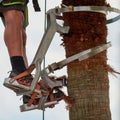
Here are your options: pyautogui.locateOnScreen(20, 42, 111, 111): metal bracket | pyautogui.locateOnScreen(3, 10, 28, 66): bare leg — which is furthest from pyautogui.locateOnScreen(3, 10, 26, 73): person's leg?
pyautogui.locateOnScreen(20, 42, 111, 111): metal bracket

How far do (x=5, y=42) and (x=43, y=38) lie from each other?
430 mm

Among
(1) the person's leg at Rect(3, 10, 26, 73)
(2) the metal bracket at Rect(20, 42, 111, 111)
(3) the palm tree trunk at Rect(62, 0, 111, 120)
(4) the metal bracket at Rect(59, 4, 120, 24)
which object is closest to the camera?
(1) the person's leg at Rect(3, 10, 26, 73)

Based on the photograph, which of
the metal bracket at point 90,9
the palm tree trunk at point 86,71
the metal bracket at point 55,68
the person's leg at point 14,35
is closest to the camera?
the person's leg at point 14,35

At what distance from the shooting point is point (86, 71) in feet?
23.7

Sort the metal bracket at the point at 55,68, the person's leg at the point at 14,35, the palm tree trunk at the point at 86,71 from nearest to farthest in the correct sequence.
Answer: the person's leg at the point at 14,35 < the metal bracket at the point at 55,68 < the palm tree trunk at the point at 86,71

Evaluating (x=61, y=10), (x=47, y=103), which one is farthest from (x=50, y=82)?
(x=61, y=10)

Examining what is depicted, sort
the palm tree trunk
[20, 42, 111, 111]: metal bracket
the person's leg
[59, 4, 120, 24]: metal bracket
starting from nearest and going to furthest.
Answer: the person's leg → [20, 42, 111, 111]: metal bracket → [59, 4, 120, 24]: metal bracket → the palm tree trunk

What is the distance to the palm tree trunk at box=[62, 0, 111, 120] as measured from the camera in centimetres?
723

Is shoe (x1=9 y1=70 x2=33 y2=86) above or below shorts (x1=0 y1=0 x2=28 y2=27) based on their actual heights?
below

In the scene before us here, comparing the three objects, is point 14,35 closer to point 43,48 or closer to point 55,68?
point 43,48

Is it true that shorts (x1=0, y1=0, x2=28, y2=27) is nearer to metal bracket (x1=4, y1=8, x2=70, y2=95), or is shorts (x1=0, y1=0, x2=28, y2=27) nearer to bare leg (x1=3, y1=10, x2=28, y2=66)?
bare leg (x1=3, y1=10, x2=28, y2=66)

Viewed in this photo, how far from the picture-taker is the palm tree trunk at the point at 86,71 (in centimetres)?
723

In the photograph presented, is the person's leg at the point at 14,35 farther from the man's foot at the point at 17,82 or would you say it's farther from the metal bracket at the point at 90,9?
the metal bracket at the point at 90,9

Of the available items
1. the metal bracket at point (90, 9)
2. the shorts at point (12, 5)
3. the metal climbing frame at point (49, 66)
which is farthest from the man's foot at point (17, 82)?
the metal bracket at point (90, 9)
